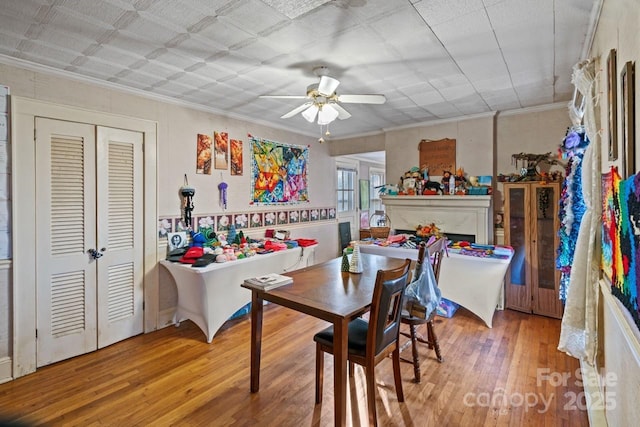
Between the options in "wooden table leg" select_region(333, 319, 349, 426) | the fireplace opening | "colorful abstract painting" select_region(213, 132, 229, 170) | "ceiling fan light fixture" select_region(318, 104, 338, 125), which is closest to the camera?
"wooden table leg" select_region(333, 319, 349, 426)

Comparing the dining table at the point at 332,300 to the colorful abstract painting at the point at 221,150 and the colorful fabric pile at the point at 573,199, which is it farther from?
the colorful abstract painting at the point at 221,150

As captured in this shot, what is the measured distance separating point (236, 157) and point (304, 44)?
2140mm

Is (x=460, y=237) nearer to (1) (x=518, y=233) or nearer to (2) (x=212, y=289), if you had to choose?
(1) (x=518, y=233)

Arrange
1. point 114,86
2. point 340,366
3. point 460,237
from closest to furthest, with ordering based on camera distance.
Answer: point 340,366
point 114,86
point 460,237

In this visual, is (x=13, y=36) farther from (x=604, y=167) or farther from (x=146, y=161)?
(x=604, y=167)

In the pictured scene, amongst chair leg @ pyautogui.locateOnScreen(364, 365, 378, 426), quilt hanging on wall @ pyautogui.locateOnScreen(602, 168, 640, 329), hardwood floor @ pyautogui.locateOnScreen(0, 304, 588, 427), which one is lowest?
hardwood floor @ pyautogui.locateOnScreen(0, 304, 588, 427)

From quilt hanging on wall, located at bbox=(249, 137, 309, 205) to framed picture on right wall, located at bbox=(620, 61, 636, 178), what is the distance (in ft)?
12.0

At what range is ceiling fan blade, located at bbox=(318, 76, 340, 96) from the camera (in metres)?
2.28

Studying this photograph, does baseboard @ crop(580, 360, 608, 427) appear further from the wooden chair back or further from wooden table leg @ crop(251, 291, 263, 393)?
wooden table leg @ crop(251, 291, 263, 393)

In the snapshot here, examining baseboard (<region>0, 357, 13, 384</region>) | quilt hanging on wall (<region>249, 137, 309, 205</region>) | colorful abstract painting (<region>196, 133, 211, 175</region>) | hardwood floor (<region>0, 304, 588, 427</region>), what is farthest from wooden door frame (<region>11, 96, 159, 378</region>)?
quilt hanging on wall (<region>249, 137, 309, 205</region>)

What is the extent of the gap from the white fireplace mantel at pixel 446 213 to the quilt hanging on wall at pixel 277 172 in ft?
4.42

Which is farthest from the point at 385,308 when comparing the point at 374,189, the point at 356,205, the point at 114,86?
the point at 374,189

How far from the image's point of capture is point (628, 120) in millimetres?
1173

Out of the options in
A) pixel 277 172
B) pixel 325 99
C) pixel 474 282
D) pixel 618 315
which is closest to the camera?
pixel 618 315
